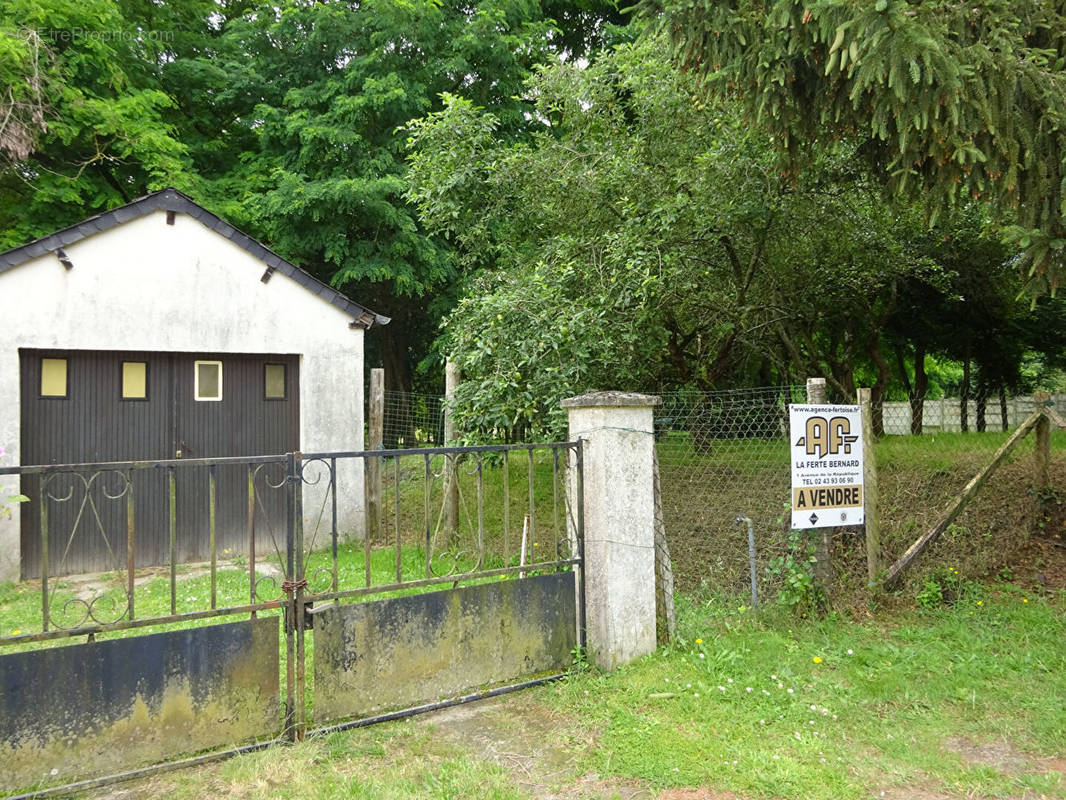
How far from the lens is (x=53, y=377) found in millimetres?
7258

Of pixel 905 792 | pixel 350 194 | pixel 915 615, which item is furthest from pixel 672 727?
pixel 350 194

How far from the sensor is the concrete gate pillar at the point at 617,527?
434 cm

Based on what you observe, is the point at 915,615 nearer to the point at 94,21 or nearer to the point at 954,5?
the point at 954,5

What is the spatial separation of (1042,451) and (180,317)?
28.3ft

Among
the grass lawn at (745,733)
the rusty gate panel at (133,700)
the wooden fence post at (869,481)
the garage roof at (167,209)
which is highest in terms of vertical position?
the garage roof at (167,209)

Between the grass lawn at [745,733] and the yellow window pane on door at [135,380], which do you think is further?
the yellow window pane on door at [135,380]

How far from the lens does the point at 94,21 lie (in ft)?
34.1

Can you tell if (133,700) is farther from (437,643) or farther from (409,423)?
(409,423)

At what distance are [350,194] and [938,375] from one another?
1229 inches

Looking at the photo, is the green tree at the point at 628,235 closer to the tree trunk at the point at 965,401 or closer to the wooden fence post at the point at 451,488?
the wooden fence post at the point at 451,488

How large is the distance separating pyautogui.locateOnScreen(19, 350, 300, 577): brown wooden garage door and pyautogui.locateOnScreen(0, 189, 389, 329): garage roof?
88 centimetres

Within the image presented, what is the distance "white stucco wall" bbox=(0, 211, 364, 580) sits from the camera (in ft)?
22.8

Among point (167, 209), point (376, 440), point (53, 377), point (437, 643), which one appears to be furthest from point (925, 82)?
point (53, 377)

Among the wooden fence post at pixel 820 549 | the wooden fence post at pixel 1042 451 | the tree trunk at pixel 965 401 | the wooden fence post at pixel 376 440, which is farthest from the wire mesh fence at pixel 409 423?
the tree trunk at pixel 965 401
